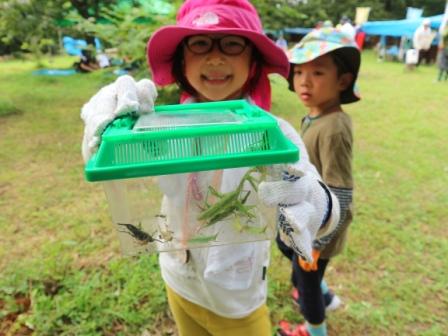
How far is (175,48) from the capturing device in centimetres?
151

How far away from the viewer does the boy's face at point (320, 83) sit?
6.32 feet

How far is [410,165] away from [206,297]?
3.95m

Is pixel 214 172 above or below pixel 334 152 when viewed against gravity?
above

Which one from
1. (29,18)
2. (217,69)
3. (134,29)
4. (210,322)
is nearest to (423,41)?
(134,29)

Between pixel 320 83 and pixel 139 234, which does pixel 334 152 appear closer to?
pixel 320 83

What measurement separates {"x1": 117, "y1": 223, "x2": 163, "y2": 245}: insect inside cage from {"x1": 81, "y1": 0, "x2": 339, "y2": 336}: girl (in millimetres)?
83

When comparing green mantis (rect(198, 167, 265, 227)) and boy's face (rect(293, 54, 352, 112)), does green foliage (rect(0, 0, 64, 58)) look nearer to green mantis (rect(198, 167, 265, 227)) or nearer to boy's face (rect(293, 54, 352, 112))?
boy's face (rect(293, 54, 352, 112))

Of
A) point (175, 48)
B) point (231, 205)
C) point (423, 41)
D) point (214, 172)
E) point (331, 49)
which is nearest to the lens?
point (231, 205)

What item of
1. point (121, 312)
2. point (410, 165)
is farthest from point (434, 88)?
point (121, 312)

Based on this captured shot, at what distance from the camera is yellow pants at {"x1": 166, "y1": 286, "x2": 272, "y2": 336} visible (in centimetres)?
137

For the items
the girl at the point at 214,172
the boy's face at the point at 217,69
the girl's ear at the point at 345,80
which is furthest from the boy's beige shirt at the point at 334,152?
the boy's face at the point at 217,69

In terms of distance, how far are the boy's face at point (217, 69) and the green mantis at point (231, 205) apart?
19.4 inches

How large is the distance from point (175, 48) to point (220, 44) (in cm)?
22

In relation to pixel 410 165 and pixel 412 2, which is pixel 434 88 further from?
pixel 412 2
